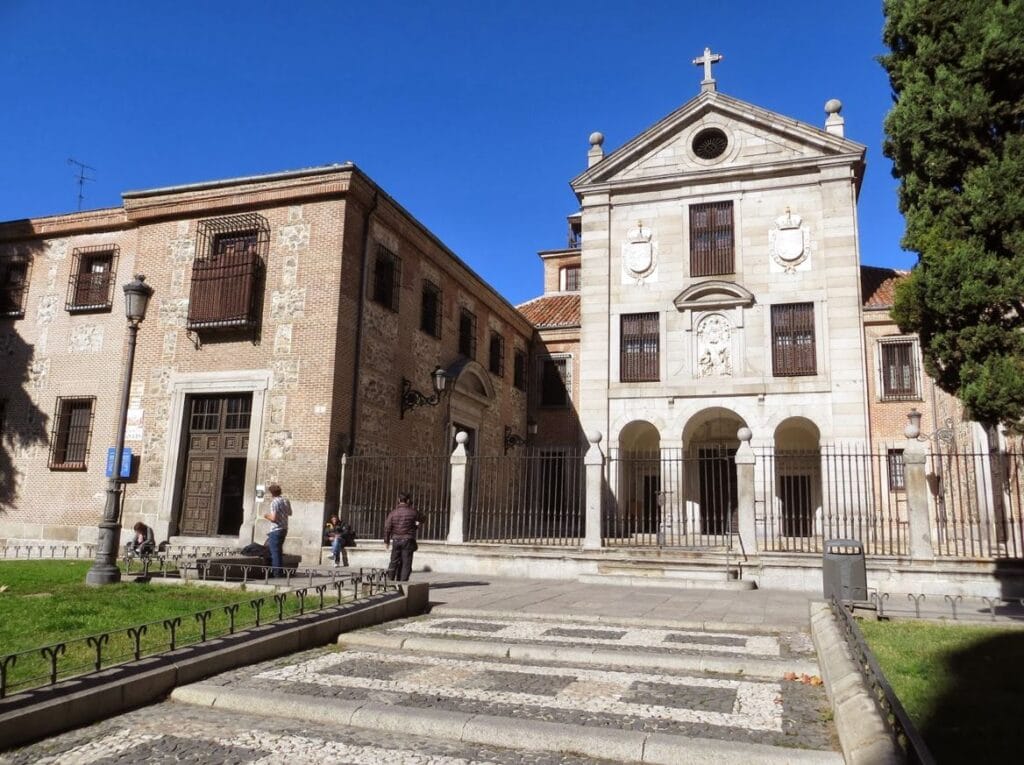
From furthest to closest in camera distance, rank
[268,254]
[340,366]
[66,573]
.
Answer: [268,254], [340,366], [66,573]

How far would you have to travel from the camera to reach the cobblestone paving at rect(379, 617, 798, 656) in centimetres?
711

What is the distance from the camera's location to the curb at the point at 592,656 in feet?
20.2

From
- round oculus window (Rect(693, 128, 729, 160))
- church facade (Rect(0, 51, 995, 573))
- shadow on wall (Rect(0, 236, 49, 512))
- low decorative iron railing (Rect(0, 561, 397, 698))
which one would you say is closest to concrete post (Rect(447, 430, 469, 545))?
church facade (Rect(0, 51, 995, 573))

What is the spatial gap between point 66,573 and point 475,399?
1194 cm

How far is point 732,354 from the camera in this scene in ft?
69.9

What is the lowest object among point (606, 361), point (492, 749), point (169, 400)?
point (492, 749)

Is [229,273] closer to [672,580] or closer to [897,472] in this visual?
[672,580]

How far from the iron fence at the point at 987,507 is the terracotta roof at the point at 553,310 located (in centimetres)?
1277

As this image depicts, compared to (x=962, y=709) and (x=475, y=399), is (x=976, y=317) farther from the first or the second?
(x=475, y=399)

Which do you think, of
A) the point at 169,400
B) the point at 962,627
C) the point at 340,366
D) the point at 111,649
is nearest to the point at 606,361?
the point at 340,366

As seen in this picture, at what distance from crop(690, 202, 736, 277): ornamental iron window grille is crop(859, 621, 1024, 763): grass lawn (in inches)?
606

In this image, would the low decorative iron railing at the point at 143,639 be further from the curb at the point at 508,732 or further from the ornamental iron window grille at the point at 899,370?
the ornamental iron window grille at the point at 899,370

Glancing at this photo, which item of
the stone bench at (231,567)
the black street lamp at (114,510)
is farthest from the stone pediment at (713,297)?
the black street lamp at (114,510)

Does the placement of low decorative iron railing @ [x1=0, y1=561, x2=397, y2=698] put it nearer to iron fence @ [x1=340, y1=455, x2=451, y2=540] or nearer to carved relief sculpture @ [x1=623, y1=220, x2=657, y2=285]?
iron fence @ [x1=340, y1=455, x2=451, y2=540]
